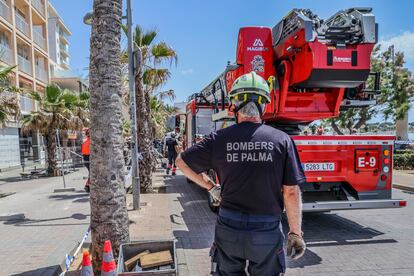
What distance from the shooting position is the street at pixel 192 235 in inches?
180

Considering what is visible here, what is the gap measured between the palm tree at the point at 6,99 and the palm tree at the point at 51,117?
13.4 ft

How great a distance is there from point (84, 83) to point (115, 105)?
38.5 metres

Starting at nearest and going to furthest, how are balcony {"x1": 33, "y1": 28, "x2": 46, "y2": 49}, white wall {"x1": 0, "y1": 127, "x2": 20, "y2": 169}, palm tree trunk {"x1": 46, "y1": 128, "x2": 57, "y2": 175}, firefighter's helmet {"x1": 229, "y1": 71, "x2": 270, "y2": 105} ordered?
firefighter's helmet {"x1": 229, "y1": 71, "x2": 270, "y2": 105}
palm tree trunk {"x1": 46, "y1": 128, "x2": 57, "y2": 175}
white wall {"x1": 0, "y1": 127, "x2": 20, "y2": 169}
balcony {"x1": 33, "y1": 28, "x2": 46, "y2": 49}

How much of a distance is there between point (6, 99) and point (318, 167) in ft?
33.6

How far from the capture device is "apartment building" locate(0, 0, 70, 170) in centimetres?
2150

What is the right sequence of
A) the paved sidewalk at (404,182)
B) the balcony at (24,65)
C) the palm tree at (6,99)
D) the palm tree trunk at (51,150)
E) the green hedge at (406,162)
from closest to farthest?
the palm tree at (6,99)
the paved sidewalk at (404,182)
the palm tree trunk at (51,150)
the green hedge at (406,162)
the balcony at (24,65)

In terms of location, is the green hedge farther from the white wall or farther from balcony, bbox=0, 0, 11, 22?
balcony, bbox=0, 0, 11, 22

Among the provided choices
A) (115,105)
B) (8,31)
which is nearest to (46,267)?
(115,105)

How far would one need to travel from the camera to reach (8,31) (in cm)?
2297

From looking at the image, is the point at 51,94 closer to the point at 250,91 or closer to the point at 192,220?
the point at 192,220

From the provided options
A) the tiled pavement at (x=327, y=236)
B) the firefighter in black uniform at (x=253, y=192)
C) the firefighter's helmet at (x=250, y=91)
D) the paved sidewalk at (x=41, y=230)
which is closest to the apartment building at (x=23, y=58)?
the paved sidewalk at (x=41, y=230)

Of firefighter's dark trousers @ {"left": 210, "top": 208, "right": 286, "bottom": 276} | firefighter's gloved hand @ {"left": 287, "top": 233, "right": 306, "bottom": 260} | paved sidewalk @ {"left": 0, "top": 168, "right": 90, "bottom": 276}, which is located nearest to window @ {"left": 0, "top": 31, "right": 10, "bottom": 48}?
paved sidewalk @ {"left": 0, "top": 168, "right": 90, "bottom": 276}

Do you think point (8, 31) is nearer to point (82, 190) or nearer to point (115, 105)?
point (82, 190)

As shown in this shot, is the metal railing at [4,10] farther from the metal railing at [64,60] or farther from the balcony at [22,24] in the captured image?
the metal railing at [64,60]
